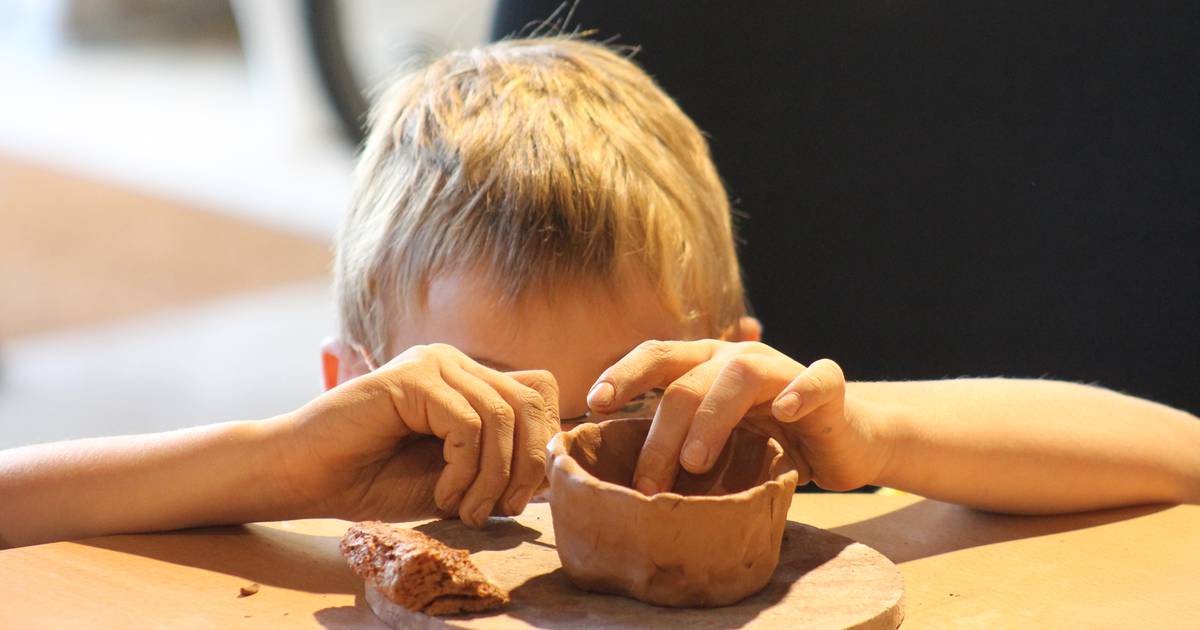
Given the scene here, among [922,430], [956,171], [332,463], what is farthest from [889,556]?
[956,171]

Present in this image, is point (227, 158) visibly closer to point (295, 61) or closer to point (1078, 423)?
point (295, 61)

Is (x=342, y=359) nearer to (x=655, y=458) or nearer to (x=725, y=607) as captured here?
(x=655, y=458)

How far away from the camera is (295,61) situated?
471 cm

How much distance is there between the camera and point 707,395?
934mm

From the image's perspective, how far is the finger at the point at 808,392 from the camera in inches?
36.5

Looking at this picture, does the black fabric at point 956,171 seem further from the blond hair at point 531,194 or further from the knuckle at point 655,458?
the knuckle at point 655,458

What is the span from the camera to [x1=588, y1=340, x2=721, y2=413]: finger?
93 cm

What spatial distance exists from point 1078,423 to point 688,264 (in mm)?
413

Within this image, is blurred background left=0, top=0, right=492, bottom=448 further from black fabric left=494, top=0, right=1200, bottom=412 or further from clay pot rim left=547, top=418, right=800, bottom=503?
clay pot rim left=547, top=418, right=800, bottom=503

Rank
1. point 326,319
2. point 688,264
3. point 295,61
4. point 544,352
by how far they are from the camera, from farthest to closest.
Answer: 1. point 295,61
2. point 326,319
3. point 688,264
4. point 544,352

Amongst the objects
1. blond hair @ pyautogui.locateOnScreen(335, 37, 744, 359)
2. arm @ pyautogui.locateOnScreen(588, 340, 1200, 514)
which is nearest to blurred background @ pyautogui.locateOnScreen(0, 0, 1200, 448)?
blond hair @ pyautogui.locateOnScreen(335, 37, 744, 359)

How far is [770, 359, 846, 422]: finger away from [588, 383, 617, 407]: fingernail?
0.12 metres

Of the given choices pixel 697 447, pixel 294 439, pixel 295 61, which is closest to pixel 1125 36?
pixel 697 447

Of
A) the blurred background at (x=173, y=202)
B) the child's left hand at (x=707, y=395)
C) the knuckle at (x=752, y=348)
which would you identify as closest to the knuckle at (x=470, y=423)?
the child's left hand at (x=707, y=395)
